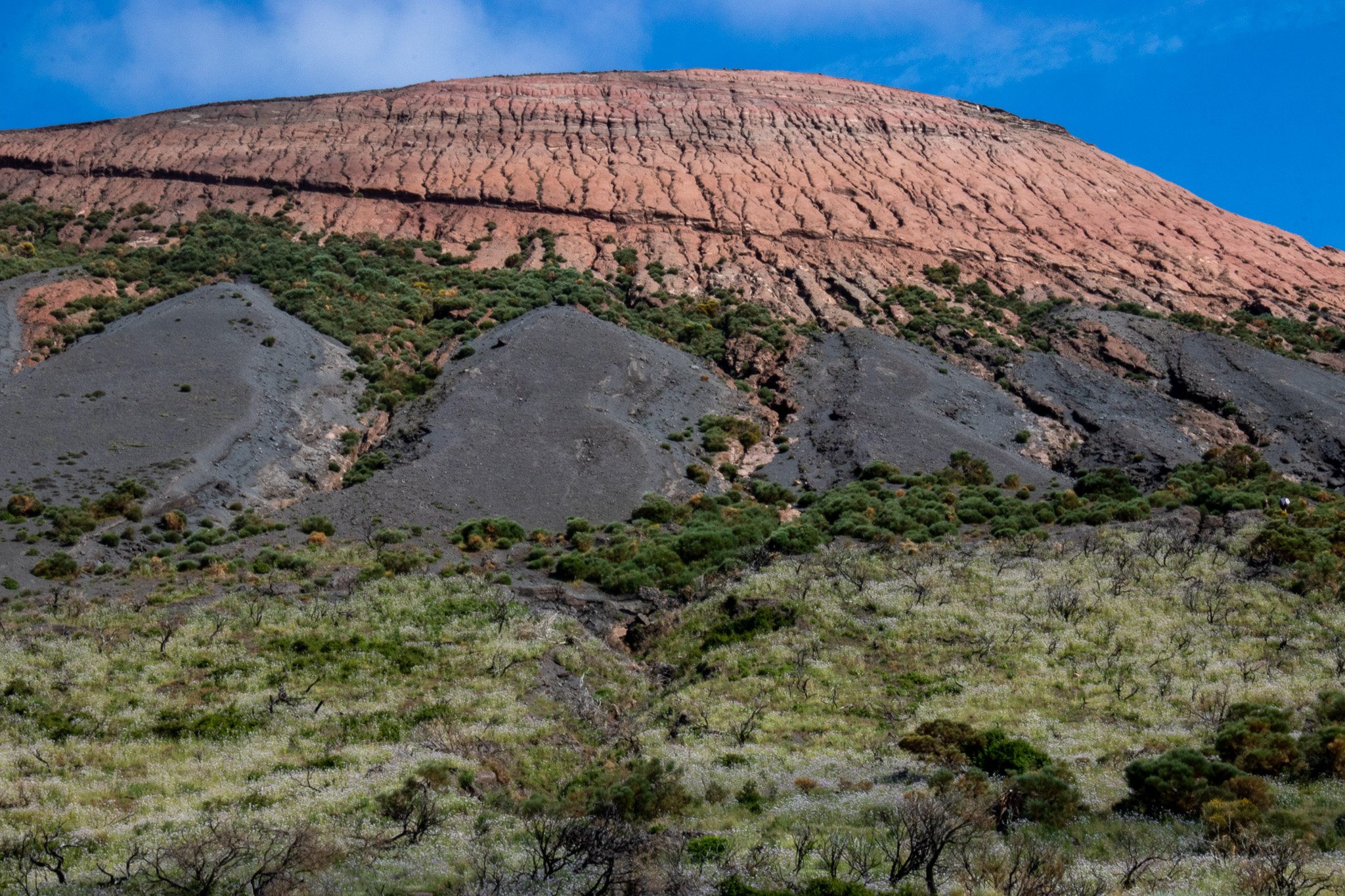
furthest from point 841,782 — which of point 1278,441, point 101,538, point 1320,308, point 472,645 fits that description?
point 1320,308

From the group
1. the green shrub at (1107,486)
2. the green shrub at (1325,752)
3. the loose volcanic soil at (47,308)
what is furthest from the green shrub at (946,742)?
the loose volcanic soil at (47,308)

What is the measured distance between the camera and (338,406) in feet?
152

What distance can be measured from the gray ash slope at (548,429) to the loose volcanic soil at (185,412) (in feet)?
9.37

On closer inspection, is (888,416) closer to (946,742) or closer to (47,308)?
(946,742)

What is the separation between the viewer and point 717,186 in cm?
7231

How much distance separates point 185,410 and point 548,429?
13957 millimetres

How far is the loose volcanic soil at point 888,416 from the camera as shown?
44.5m

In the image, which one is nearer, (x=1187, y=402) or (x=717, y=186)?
(x=1187, y=402)

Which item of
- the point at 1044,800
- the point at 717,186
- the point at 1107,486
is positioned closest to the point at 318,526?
the point at 1044,800

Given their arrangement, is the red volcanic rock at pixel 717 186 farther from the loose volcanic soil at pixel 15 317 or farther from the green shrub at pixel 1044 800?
the green shrub at pixel 1044 800

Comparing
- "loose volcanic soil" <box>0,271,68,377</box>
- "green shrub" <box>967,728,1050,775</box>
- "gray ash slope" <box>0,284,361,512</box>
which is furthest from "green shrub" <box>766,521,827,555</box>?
"loose volcanic soil" <box>0,271,68,377</box>

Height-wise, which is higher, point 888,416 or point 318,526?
point 888,416

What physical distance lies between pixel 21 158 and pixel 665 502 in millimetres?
59871

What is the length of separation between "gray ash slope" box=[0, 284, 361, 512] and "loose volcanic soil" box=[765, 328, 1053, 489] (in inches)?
766
